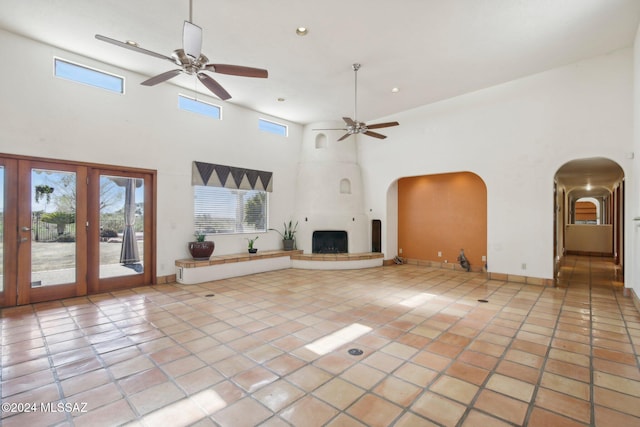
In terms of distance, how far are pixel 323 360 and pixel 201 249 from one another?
3.92m

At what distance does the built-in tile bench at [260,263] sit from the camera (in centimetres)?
565

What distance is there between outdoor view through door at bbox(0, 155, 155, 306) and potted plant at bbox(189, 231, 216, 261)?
2.42ft

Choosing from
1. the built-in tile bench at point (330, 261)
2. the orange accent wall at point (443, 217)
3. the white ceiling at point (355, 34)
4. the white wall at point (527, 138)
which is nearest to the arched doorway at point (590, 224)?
the white wall at point (527, 138)

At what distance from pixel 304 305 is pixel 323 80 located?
13.1ft

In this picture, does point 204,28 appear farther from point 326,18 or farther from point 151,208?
point 151,208

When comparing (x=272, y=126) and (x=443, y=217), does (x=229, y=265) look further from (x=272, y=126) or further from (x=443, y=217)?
(x=443, y=217)

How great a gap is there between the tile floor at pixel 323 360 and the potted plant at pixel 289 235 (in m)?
2.79

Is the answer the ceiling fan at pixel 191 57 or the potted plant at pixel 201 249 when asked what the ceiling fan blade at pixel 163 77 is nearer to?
the ceiling fan at pixel 191 57

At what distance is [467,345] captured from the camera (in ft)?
9.73

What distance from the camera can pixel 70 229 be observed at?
467cm

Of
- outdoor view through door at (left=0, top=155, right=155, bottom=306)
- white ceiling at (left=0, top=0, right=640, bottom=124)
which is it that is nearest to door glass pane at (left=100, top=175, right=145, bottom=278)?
outdoor view through door at (left=0, top=155, right=155, bottom=306)

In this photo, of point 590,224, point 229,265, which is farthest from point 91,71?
point 590,224

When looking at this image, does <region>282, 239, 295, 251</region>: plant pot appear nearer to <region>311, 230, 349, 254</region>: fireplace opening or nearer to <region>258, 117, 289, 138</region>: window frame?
<region>311, 230, 349, 254</region>: fireplace opening

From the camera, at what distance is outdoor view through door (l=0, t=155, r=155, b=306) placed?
13.7ft
